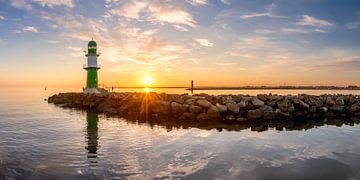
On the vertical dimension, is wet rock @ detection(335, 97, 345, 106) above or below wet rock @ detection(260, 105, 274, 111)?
above

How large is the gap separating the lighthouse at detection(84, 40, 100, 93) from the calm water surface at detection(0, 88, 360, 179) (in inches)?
897

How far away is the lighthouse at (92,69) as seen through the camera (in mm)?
37625

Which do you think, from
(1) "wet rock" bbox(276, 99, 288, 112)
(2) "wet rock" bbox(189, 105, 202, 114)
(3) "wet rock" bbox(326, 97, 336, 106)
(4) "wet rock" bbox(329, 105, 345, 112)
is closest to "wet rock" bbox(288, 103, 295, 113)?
(1) "wet rock" bbox(276, 99, 288, 112)

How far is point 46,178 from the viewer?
733 centimetres

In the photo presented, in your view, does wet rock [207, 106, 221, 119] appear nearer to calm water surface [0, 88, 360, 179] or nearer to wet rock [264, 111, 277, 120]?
wet rock [264, 111, 277, 120]

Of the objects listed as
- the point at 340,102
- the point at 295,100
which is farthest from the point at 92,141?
the point at 340,102

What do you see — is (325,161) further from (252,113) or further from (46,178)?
(252,113)

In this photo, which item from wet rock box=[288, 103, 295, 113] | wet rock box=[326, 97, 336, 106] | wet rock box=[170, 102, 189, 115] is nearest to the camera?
wet rock box=[170, 102, 189, 115]

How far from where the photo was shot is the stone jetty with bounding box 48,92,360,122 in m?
19.0

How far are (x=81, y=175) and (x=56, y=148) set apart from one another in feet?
12.1

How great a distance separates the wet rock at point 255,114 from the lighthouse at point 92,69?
2300 cm

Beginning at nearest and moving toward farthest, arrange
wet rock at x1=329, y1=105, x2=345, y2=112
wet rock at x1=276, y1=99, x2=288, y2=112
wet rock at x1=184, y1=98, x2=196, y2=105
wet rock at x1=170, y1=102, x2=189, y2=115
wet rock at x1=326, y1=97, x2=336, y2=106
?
wet rock at x1=170, y1=102, x2=189, y2=115 < wet rock at x1=184, y1=98, x2=196, y2=105 < wet rock at x1=276, y1=99, x2=288, y2=112 < wet rock at x1=329, y1=105, x2=345, y2=112 < wet rock at x1=326, y1=97, x2=336, y2=106

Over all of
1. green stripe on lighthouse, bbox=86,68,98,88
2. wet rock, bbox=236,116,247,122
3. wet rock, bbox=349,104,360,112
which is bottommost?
wet rock, bbox=236,116,247,122

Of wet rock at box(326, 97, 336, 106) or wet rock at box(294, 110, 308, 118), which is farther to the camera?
wet rock at box(326, 97, 336, 106)
